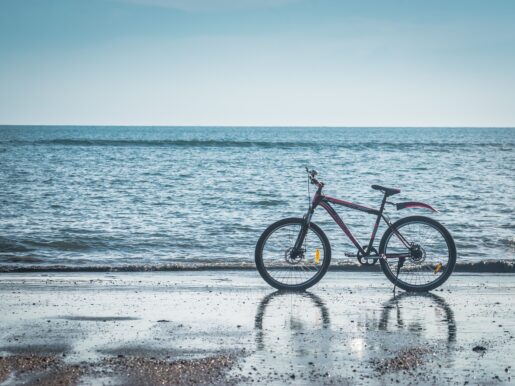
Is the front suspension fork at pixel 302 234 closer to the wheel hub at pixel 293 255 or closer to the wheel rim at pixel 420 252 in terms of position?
the wheel hub at pixel 293 255

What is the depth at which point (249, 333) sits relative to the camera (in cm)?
567

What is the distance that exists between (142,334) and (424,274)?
4.14 m

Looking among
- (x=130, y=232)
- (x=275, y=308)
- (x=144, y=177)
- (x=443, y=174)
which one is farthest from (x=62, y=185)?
(x=275, y=308)

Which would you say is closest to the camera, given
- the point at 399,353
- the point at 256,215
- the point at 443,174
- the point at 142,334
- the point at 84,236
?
the point at 399,353

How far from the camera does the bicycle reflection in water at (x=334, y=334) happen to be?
4648 mm

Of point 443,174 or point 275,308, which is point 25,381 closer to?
point 275,308

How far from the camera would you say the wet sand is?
454 cm

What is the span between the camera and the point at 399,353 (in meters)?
5.07

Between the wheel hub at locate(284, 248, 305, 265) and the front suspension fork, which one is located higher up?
the front suspension fork

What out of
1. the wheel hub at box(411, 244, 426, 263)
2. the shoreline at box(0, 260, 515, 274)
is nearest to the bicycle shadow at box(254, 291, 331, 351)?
the wheel hub at box(411, 244, 426, 263)

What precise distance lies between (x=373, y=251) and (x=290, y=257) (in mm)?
1113

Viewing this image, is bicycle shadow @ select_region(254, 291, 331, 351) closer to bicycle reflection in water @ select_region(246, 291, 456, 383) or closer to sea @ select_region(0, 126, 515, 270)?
bicycle reflection in water @ select_region(246, 291, 456, 383)

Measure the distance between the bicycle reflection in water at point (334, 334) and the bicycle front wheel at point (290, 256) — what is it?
618 millimetres

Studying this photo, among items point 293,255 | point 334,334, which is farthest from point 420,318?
point 293,255
